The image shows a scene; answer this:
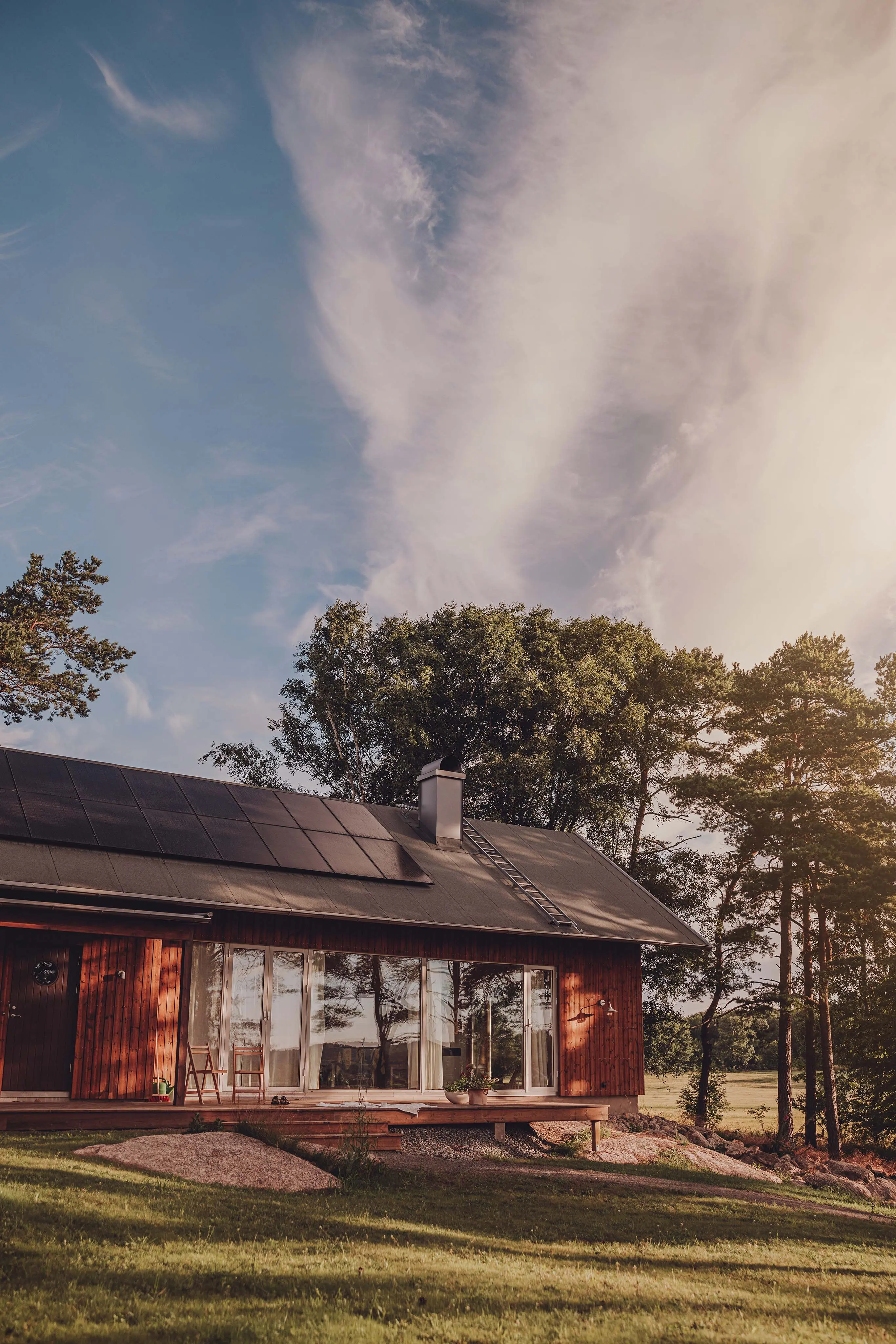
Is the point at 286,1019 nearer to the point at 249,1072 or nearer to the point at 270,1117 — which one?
the point at 249,1072

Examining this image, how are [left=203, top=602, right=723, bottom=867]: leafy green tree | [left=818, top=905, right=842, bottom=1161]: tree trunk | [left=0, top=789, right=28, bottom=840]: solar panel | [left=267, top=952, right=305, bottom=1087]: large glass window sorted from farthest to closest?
[left=203, top=602, right=723, bottom=867]: leafy green tree
[left=818, top=905, right=842, bottom=1161]: tree trunk
[left=267, top=952, right=305, bottom=1087]: large glass window
[left=0, top=789, right=28, bottom=840]: solar panel

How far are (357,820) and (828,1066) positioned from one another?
11.2 metres

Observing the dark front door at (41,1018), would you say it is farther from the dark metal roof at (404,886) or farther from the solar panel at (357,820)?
the solar panel at (357,820)

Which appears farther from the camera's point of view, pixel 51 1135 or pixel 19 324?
pixel 19 324

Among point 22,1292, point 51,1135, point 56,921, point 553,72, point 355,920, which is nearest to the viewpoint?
point 22,1292

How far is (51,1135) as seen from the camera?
970 centimetres

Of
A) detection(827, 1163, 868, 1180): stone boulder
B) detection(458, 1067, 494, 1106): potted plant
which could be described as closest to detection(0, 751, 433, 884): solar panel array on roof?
detection(458, 1067, 494, 1106): potted plant

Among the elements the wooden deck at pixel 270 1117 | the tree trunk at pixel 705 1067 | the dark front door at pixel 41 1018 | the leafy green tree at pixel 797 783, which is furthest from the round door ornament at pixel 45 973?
the tree trunk at pixel 705 1067

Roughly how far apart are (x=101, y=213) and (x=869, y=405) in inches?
492

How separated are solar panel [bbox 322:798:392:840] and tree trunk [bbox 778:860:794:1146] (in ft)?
30.0

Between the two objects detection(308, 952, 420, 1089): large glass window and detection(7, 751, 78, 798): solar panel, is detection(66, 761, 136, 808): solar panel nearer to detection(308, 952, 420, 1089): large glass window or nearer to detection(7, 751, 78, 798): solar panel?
detection(7, 751, 78, 798): solar panel

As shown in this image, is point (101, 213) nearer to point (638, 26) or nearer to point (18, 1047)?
point (638, 26)

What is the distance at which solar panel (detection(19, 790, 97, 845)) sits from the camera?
1230 centimetres

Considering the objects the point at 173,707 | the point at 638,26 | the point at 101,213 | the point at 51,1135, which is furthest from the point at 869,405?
the point at 173,707
